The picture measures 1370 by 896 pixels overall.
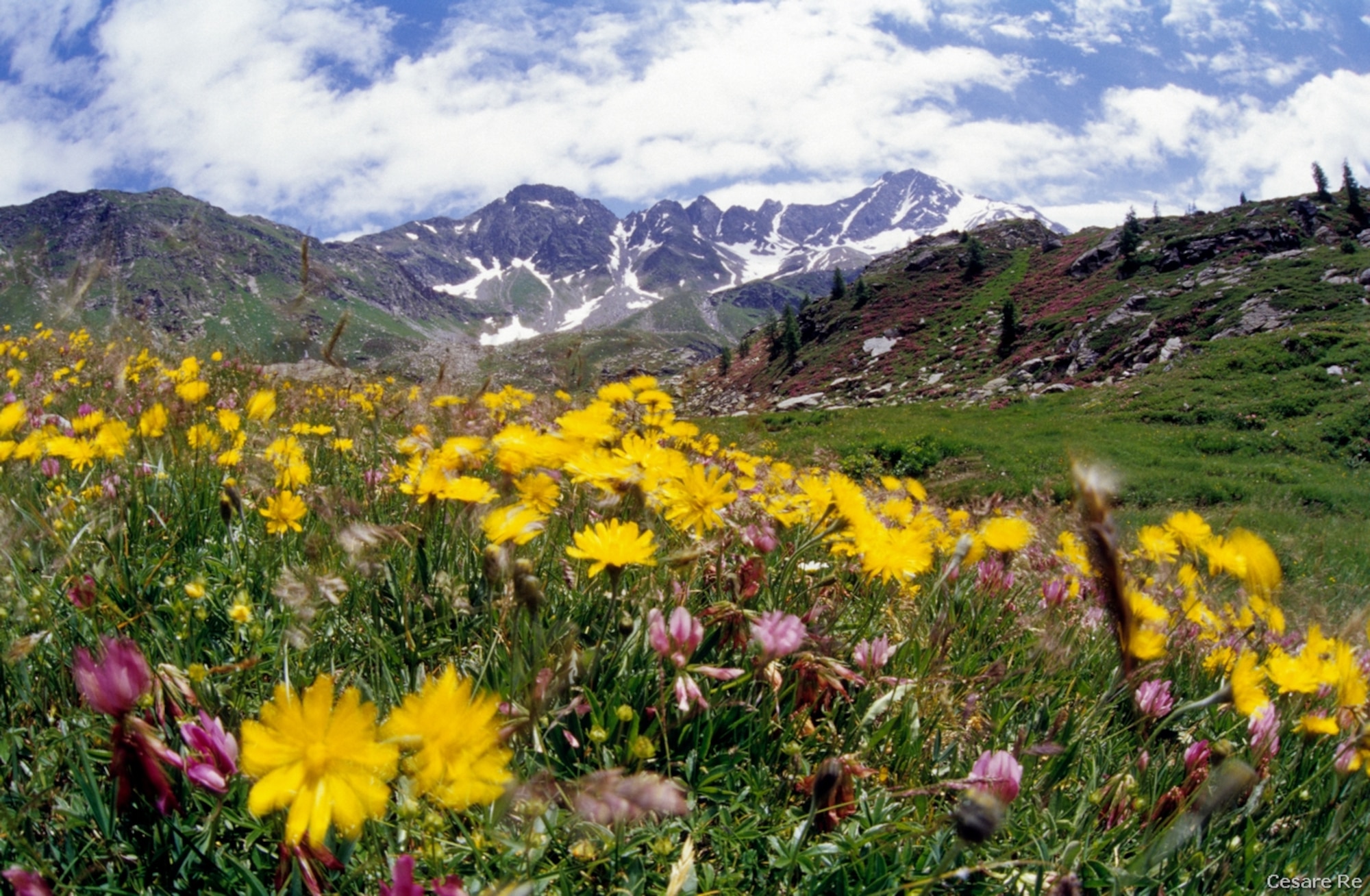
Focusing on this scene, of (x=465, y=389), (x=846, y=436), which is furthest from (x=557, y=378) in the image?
(x=846, y=436)

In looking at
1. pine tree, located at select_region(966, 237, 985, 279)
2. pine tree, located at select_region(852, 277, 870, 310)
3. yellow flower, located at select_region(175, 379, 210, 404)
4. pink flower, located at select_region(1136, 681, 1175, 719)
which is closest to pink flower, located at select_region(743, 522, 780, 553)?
pink flower, located at select_region(1136, 681, 1175, 719)

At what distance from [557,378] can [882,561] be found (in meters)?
2.79

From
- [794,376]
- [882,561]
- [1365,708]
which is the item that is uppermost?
[882,561]

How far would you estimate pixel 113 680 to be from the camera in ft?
2.77

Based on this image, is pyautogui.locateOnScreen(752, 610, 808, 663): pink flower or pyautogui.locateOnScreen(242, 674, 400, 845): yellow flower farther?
pyautogui.locateOnScreen(752, 610, 808, 663): pink flower

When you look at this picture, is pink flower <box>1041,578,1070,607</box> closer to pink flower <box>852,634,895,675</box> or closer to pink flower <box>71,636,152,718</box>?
pink flower <box>852,634,895,675</box>

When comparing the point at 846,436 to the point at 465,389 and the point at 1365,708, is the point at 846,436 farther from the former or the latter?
the point at 1365,708

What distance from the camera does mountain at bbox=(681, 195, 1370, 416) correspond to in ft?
89.0

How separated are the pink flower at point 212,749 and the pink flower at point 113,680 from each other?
0.17 m

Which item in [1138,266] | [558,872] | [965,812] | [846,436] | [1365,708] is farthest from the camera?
[1138,266]


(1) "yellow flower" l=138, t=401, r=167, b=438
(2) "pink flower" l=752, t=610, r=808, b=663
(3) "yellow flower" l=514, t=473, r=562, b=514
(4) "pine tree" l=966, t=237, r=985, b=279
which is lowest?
(4) "pine tree" l=966, t=237, r=985, b=279

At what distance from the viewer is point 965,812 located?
30.5 inches

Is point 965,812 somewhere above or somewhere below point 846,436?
above

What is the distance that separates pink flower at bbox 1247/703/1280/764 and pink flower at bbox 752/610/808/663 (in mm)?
1182
